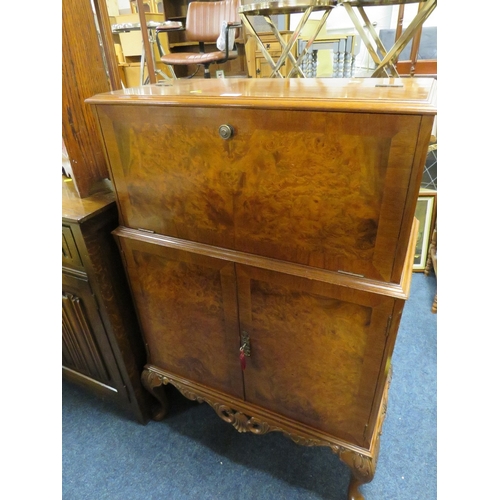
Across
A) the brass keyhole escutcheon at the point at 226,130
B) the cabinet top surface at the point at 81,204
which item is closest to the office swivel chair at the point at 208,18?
the cabinet top surface at the point at 81,204

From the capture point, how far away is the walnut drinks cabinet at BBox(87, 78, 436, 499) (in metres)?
0.57

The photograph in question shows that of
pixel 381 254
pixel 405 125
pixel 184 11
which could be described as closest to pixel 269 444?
pixel 381 254

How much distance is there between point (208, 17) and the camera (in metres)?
3.16

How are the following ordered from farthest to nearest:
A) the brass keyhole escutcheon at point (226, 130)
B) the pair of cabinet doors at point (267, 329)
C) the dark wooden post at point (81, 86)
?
the dark wooden post at point (81, 86)
the pair of cabinet doors at point (267, 329)
the brass keyhole escutcheon at point (226, 130)

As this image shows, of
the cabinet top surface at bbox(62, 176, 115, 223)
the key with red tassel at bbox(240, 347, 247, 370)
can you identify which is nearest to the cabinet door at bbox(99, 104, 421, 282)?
the cabinet top surface at bbox(62, 176, 115, 223)

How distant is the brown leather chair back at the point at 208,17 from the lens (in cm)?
311

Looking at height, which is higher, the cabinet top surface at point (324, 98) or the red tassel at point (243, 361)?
the cabinet top surface at point (324, 98)

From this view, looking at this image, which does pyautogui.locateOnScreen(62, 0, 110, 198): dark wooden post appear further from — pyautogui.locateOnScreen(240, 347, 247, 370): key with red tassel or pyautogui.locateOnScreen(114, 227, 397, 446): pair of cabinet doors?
pyautogui.locateOnScreen(240, 347, 247, 370): key with red tassel

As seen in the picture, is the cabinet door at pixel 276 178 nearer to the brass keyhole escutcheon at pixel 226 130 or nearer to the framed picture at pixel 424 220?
the brass keyhole escutcheon at pixel 226 130

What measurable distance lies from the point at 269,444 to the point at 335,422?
15.7 inches

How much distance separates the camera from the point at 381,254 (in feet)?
2.07

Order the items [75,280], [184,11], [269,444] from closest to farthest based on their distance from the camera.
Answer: [75,280] → [269,444] → [184,11]

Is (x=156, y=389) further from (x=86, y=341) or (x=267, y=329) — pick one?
(x=267, y=329)
